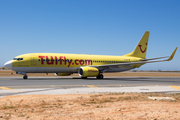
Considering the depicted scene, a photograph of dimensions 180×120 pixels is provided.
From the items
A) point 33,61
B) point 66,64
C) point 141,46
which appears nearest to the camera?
point 33,61

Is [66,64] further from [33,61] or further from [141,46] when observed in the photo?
[141,46]

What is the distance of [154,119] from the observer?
5855mm

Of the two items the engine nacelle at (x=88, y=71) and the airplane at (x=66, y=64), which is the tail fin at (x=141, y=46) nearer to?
the airplane at (x=66, y=64)

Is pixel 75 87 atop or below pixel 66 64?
below

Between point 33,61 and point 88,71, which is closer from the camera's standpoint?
point 33,61

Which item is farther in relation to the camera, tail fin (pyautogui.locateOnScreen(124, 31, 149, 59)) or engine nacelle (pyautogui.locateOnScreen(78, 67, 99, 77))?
tail fin (pyautogui.locateOnScreen(124, 31, 149, 59))

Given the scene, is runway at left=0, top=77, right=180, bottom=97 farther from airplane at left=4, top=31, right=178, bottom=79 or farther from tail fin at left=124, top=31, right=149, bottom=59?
tail fin at left=124, top=31, right=149, bottom=59

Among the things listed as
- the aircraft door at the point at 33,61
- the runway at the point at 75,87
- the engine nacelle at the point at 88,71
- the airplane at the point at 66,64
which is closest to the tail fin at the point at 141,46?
the airplane at the point at 66,64

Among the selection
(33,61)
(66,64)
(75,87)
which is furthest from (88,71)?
(75,87)

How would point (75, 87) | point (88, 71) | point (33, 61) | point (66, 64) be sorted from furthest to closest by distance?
point (66, 64), point (88, 71), point (33, 61), point (75, 87)

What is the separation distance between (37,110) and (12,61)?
73.5 feet

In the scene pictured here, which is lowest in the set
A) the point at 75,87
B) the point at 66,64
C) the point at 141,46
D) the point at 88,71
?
the point at 75,87

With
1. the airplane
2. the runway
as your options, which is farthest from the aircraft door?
the runway

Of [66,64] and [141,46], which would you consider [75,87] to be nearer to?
[66,64]
